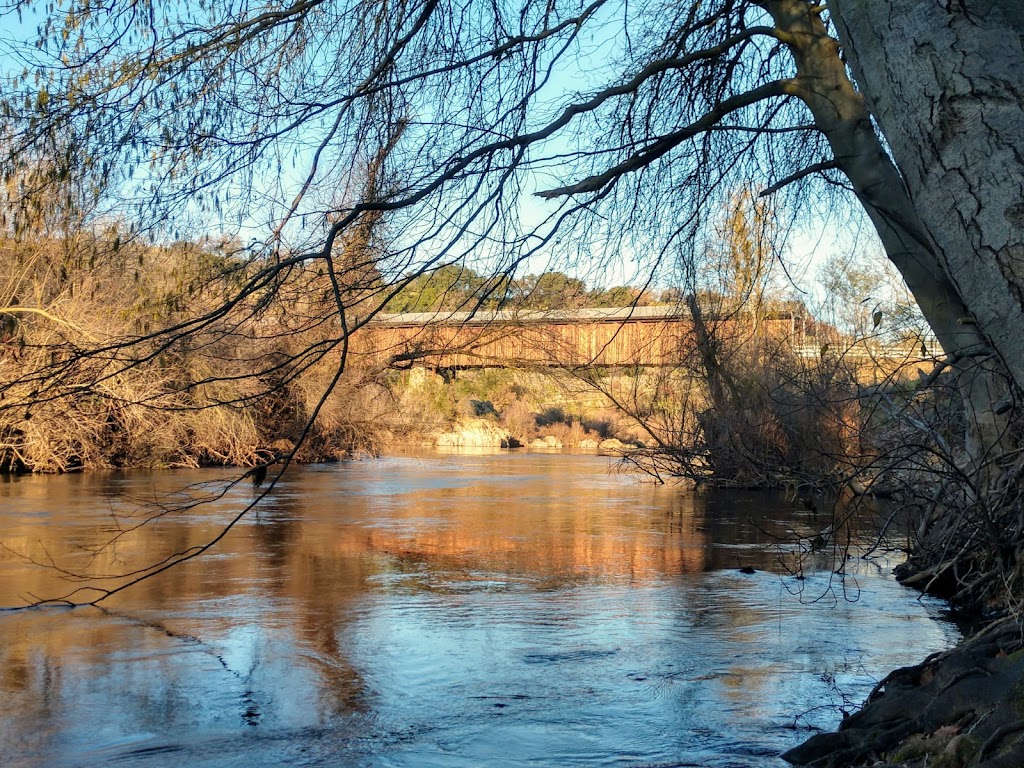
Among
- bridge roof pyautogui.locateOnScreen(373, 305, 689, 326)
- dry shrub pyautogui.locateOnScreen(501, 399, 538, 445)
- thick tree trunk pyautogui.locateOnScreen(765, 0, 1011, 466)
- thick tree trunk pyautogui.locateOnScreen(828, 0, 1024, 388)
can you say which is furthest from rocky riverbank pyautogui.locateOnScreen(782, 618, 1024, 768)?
dry shrub pyautogui.locateOnScreen(501, 399, 538, 445)

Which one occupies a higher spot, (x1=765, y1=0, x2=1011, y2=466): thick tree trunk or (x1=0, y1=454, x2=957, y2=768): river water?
(x1=765, y1=0, x2=1011, y2=466): thick tree trunk

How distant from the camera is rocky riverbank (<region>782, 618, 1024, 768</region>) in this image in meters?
3.57

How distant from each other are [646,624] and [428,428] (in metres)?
28.8

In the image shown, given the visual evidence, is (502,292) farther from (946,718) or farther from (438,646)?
(438,646)

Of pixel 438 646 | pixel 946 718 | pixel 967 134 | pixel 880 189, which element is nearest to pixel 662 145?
pixel 880 189

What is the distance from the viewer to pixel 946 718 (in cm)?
416

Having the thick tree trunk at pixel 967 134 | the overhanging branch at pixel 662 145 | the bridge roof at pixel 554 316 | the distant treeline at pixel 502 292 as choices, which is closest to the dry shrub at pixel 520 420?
the bridge roof at pixel 554 316

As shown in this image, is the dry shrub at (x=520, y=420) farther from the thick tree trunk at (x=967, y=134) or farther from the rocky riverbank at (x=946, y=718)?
the thick tree trunk at (x=967, y=134)

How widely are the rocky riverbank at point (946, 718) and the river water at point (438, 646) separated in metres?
0.44

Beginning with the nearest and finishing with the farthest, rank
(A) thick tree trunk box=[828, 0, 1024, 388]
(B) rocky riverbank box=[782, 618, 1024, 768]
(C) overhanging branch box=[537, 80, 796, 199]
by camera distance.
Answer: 1. (A) thick tree trunk box=[828, 0, 1024, 388]
2. (B) rocky riverbank box=[782, 618, 1024, 768]
3. (C) overhanging branch box=[537, 80, 796, 199]

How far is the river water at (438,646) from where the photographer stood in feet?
17.0

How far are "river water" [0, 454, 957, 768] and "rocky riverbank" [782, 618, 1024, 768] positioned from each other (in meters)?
0.44

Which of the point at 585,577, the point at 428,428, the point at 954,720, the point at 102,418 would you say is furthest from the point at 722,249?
the point at 428,428

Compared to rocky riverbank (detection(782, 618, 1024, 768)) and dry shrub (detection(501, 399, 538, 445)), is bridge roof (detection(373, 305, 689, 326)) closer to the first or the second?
rocky riverbank (detection(782, 618, 1024, 768))
